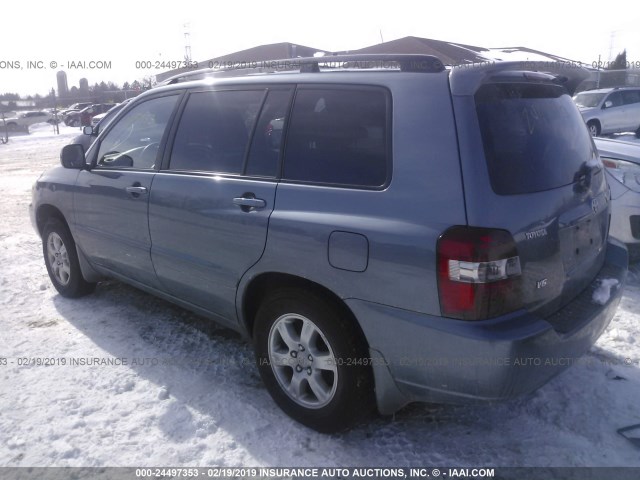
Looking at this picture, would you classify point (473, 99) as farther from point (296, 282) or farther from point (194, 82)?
point (194, 82)

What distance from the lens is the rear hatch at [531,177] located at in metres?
2.30

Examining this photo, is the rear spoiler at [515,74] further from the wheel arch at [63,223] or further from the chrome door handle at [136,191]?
the wheel arch at [63,223]

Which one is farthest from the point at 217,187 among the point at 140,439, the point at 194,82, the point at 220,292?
the point at 140,439

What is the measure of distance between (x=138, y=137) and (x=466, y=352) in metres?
2.95

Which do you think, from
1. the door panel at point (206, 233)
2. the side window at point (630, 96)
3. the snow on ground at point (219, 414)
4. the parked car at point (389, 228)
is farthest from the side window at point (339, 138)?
the side window at point (630, 96)

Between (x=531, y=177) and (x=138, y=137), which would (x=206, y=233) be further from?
(x=531, y=177)

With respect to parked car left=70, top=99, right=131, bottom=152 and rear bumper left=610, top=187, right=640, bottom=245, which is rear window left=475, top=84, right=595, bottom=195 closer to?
rear bumper left=610, top=187, right=640, bottom=245

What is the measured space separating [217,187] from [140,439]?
1449 millimetres

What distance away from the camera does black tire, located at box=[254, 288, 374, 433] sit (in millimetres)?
2676

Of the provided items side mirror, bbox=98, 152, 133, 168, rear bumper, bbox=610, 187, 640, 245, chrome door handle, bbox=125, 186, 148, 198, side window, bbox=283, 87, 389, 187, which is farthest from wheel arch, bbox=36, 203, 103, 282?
rear bumper, bbox=610, 187, 640, 245

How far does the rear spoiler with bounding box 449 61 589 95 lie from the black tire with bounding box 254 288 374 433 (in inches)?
47.0

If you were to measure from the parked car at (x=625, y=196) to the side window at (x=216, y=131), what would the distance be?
359 cm

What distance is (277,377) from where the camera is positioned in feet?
10.1

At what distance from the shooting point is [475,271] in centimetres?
222
